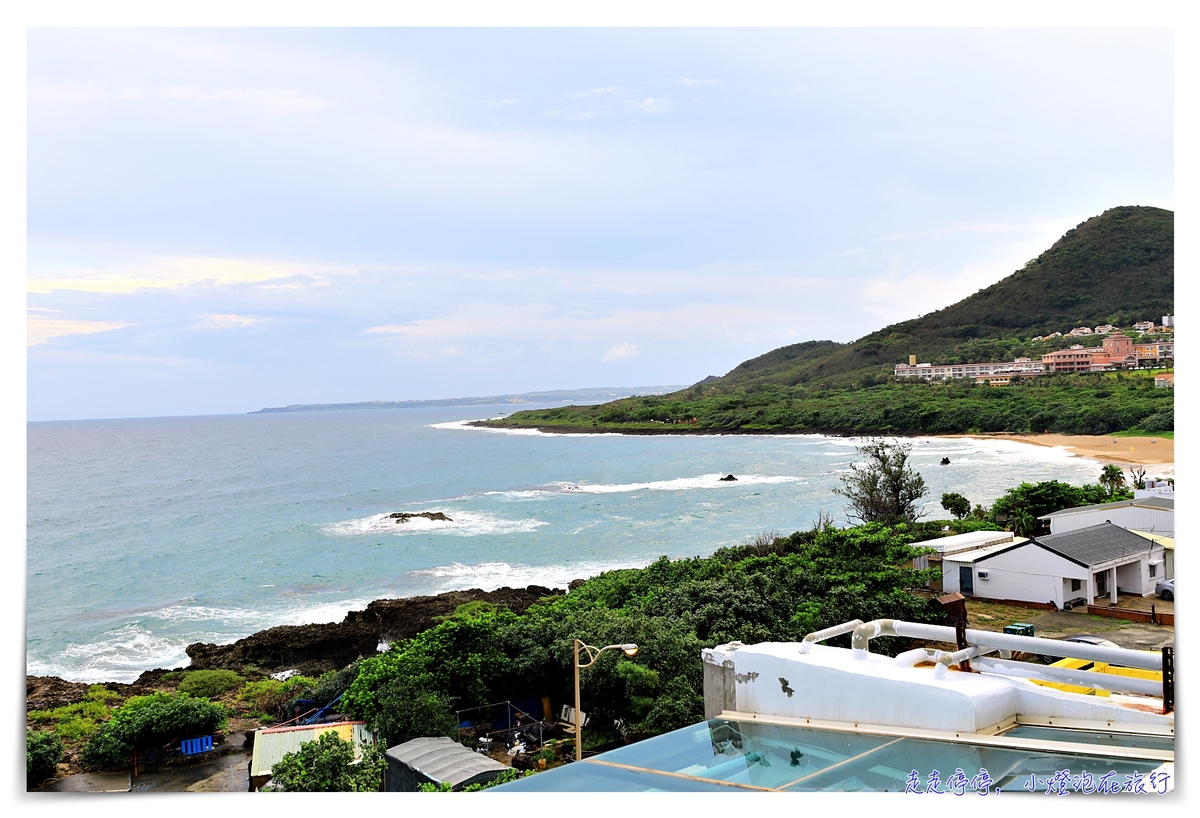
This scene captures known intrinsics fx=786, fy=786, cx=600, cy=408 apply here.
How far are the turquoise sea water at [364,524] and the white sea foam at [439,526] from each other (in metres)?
0.15

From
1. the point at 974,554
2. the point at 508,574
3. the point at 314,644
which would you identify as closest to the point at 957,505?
the point at 974,554

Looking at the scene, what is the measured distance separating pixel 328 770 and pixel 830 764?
4.37 metres

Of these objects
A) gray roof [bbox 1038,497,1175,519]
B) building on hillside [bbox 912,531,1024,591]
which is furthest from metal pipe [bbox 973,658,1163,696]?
gray roof [bbox 1038,497,1175,519]

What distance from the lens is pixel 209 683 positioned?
1183 cm

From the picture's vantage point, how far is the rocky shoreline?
502 inches

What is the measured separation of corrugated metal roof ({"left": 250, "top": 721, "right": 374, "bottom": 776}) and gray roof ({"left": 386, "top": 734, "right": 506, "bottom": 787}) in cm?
55

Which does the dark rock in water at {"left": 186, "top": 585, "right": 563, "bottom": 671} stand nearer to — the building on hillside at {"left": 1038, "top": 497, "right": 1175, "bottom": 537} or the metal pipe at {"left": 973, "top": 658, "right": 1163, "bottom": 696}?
the building on hillside at {"left": 1038, "top": 497, "right": 1175, "bottom": 537}

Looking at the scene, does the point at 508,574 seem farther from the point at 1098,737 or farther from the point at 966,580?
the point at 1098,737

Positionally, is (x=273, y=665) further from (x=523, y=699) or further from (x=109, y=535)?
(x=109, y=535)

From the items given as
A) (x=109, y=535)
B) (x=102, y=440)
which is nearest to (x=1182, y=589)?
(x=109, y=535)

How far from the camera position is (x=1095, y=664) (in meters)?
4.43

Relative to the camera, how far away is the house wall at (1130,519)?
1333 cm

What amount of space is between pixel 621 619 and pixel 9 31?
7.37m

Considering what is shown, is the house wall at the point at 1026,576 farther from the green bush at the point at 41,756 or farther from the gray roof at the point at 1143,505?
the green bush at the point at 41,756
